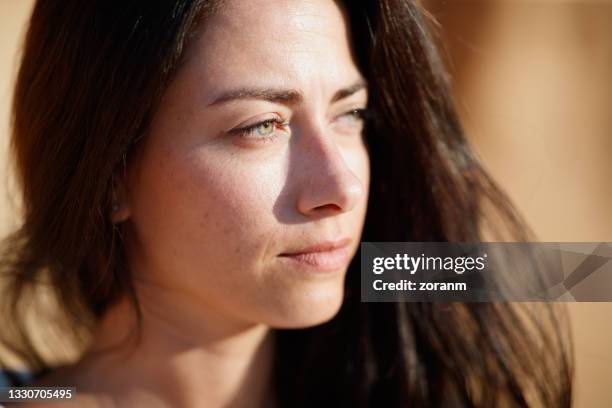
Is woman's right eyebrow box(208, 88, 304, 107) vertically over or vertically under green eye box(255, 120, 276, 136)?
over

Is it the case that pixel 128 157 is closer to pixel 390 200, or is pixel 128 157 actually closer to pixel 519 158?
pixel 390 200

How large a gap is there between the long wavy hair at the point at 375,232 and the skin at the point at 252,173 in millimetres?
96

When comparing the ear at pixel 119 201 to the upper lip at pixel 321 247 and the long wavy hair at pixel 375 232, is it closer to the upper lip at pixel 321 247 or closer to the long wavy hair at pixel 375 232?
the long wavy hair at pixel 375 232

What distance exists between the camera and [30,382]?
1.60 metres

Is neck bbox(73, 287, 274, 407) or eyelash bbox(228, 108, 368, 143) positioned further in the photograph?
neck bbox(73, 287, 274, 407)

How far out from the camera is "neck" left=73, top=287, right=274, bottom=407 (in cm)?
149

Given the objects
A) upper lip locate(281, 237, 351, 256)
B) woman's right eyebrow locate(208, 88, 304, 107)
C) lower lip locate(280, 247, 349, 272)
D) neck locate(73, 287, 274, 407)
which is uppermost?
woman's right eyebrow locate(208, 88, 304, 107)

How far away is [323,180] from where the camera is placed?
1.31 metres

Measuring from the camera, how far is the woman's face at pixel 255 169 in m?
1.29

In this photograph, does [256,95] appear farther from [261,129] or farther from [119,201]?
[119,201]

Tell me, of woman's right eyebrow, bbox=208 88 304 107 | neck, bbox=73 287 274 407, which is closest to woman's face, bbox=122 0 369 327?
woman's right eyebrow, bbox=208 88 304 107

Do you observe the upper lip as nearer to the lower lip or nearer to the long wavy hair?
the lower lip

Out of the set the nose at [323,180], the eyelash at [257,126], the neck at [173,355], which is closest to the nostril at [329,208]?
the nose at [323,180]

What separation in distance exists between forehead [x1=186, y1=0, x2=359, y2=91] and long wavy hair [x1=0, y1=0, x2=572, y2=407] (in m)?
0.21
